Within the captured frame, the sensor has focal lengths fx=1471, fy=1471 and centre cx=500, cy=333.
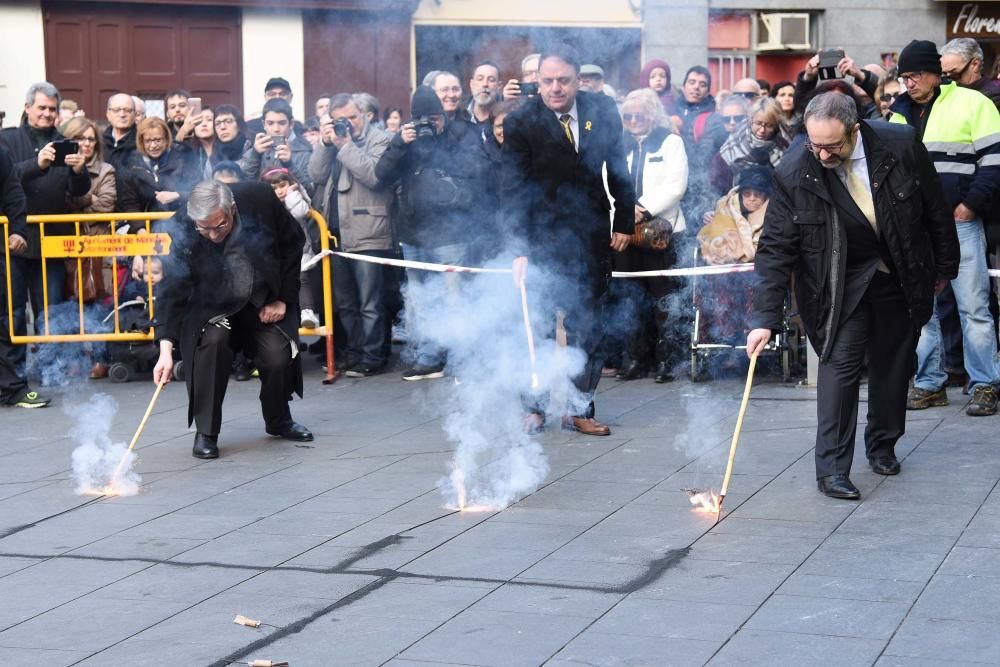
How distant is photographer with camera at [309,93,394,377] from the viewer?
9867 millimetres

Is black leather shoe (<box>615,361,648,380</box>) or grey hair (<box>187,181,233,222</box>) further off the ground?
grey hair (<box>187,181,233,222</box>)

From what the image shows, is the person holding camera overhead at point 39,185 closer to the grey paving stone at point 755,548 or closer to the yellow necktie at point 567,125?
the yellow necktie at point 567,125

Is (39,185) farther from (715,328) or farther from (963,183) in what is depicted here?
(963,183)

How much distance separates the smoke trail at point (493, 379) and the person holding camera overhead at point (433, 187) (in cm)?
16

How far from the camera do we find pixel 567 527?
5730 millimetres

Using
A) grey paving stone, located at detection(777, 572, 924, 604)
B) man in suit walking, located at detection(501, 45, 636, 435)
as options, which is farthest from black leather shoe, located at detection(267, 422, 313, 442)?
grey paving stone, located at detection(777, 572, 924, 604)

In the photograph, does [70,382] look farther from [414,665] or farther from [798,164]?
[414,665]

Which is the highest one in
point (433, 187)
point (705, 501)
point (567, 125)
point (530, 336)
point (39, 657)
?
point (567, 125)

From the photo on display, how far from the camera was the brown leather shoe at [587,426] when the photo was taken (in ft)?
24.9

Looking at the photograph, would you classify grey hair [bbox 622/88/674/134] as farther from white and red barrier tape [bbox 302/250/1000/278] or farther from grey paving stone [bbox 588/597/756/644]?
grey paving stone [bbox 588/597/756/644]

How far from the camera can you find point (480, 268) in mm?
9508

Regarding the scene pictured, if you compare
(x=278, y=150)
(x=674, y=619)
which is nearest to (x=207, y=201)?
(x=278, y=150)

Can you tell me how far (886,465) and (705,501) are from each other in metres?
1.04

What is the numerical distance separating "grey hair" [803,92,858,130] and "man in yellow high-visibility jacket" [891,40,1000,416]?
2.08 m
